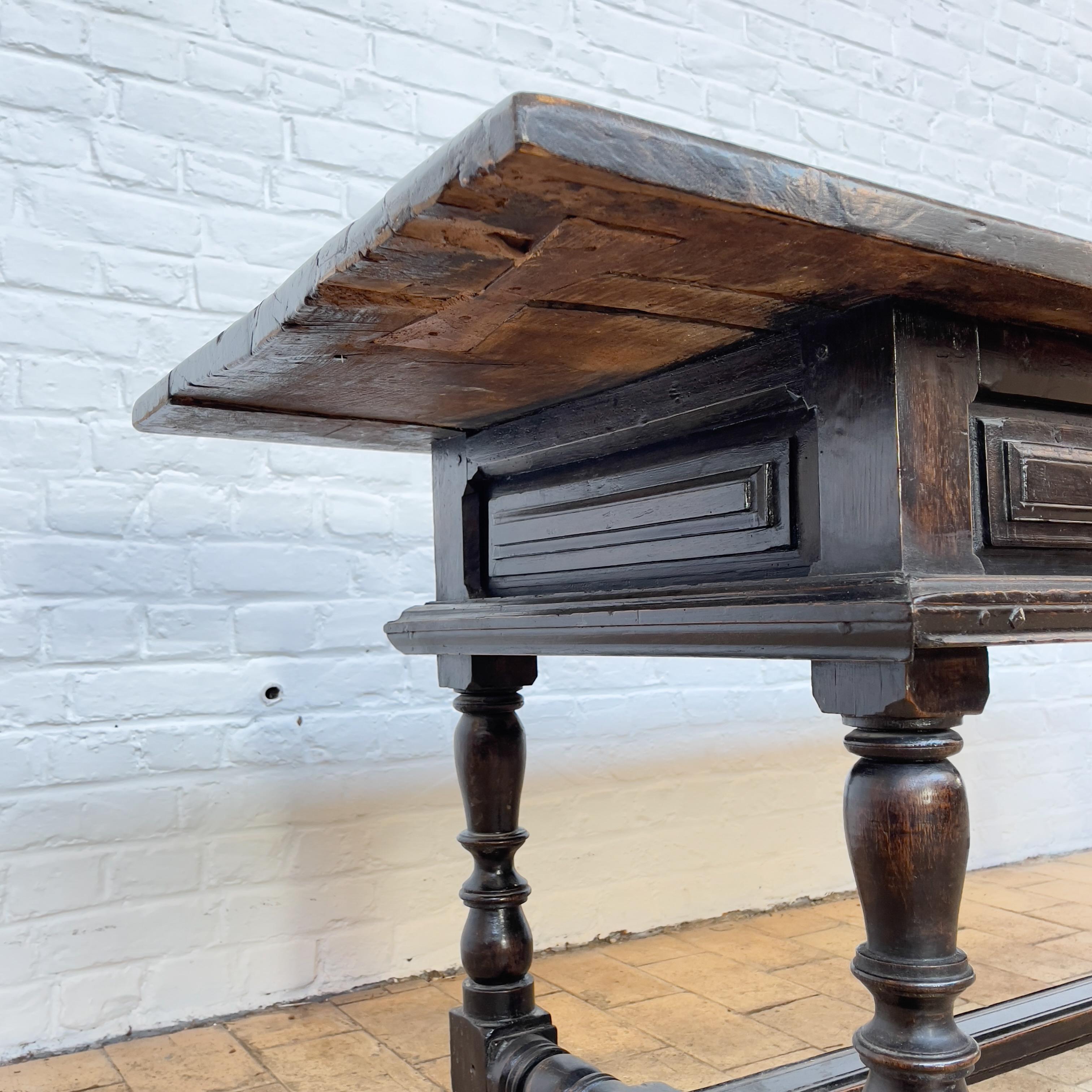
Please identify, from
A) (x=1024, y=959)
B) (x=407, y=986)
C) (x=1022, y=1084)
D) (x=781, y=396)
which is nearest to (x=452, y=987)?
(x=407, y=986)

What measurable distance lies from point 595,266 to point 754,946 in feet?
6.40

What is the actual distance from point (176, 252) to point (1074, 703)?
9.27ft

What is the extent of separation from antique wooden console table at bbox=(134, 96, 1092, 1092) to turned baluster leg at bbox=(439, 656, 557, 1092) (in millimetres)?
316

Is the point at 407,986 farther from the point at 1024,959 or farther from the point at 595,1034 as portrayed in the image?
the point at 1024,959

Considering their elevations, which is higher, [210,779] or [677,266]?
[677,266]

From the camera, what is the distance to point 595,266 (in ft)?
2.72

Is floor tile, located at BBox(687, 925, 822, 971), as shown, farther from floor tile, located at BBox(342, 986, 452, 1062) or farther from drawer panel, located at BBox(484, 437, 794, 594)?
drawer panel, located at BBox(484, 437, 794, 594)

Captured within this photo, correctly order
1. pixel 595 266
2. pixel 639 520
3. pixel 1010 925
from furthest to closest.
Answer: pixel 1010 925 < pixel 639 520 < pixel 595 266

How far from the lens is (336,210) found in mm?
2230

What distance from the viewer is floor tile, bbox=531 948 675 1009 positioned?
2094 millimetres

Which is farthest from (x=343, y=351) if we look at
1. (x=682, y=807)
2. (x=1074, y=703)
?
(x=1074, y=703)

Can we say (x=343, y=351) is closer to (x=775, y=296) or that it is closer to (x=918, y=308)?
(x=775, y=296)

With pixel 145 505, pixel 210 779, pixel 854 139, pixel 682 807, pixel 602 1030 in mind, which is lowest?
pixel 602 1030

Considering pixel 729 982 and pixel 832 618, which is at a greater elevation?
pixel 832 618
